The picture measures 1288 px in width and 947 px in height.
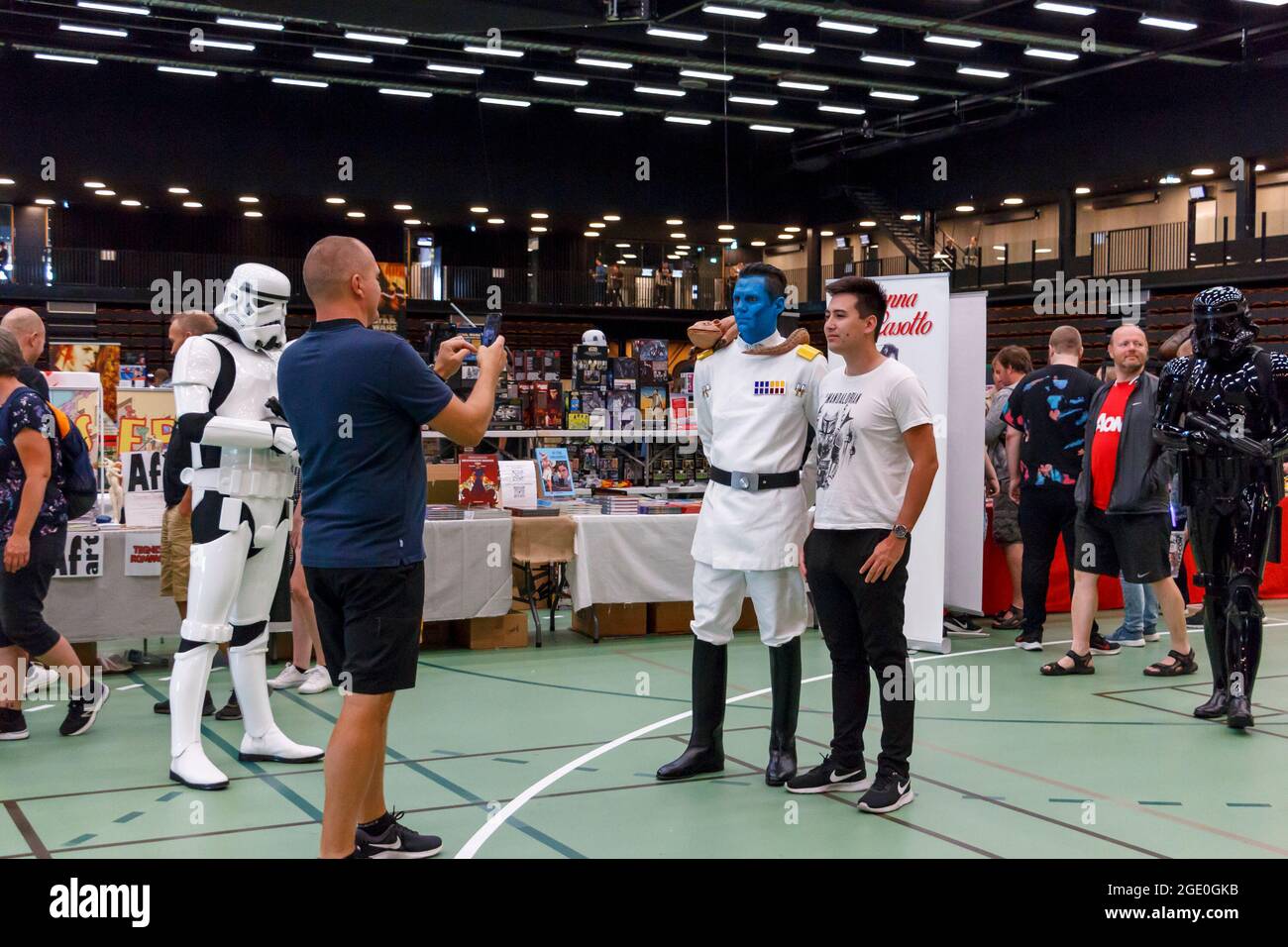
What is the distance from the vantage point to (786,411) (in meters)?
4.61

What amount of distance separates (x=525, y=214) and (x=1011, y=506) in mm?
24817

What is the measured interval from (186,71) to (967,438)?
23.7 metres

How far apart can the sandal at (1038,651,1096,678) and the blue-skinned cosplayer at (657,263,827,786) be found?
2793 millimetres

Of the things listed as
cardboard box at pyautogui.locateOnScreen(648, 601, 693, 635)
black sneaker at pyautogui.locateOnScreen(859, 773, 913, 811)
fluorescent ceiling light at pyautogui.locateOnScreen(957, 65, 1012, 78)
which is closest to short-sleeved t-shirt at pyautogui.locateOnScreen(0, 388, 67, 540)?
black sneaker at pyautogui.locateOnScreen(859, 773, 913, 811)

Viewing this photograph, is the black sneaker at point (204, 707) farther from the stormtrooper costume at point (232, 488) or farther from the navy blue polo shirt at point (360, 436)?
the navy blue polo shirt at point (360, 436)

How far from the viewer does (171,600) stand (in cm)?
716

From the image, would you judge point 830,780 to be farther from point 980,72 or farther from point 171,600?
point 980,72

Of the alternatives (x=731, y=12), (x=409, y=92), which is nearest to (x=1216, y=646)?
(x=731, y=12)

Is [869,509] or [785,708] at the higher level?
[869,509]

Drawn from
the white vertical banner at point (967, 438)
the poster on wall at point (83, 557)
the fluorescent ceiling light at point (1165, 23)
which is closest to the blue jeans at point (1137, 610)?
the white vertical banner at point (967, 438)

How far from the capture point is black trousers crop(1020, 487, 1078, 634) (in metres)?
7.61

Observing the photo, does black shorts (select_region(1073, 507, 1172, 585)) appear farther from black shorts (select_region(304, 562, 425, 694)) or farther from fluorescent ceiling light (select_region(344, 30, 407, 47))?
fluorescent ceiling light (select_region(344, 30, 407, 47))

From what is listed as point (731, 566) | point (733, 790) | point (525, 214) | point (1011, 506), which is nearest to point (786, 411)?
point (731, 566)

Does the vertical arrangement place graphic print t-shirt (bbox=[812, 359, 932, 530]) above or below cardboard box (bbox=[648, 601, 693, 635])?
above
